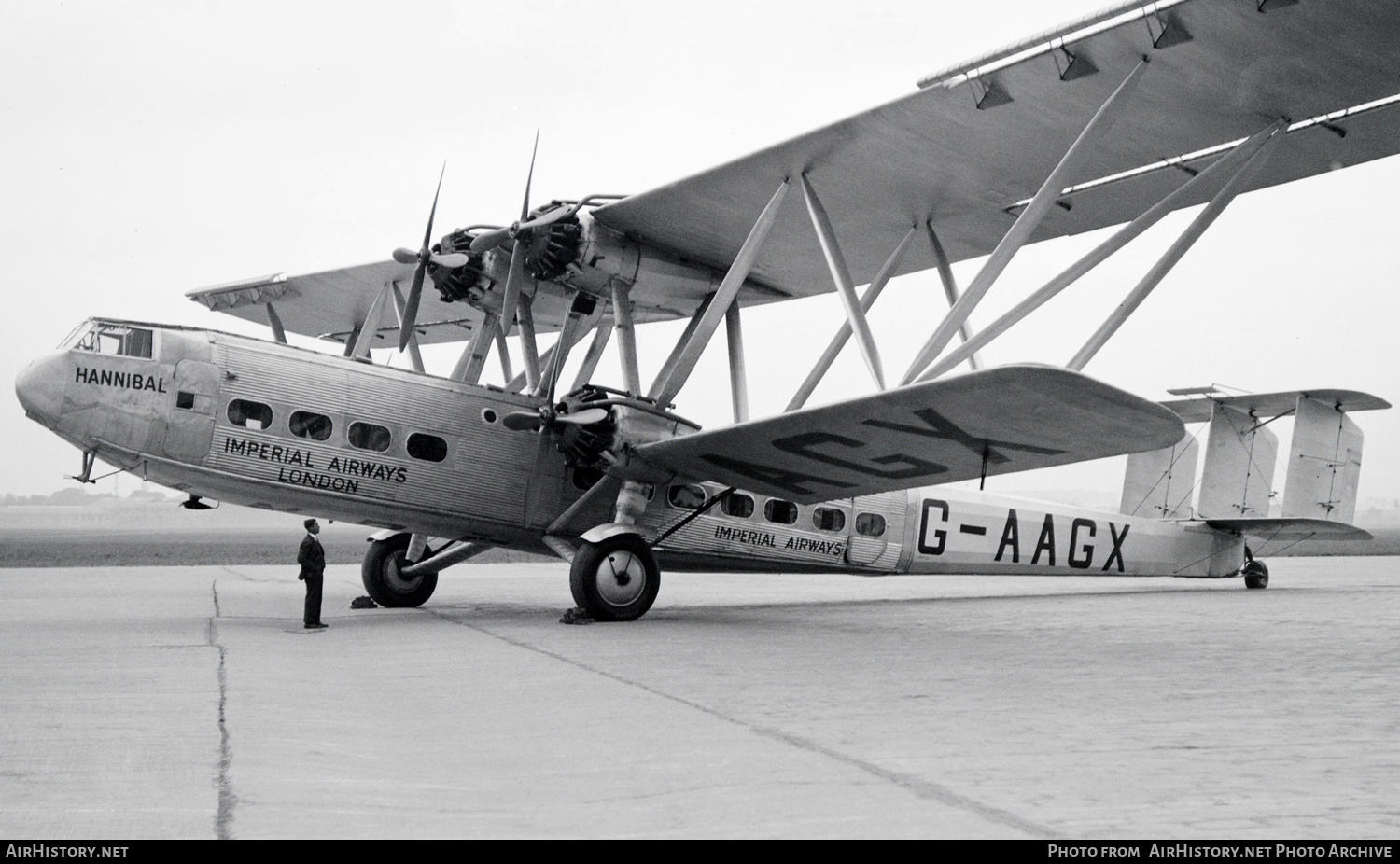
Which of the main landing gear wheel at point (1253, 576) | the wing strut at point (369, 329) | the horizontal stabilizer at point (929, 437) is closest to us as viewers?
the horizontal stabilizer at point (929, 437)

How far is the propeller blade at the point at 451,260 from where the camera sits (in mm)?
14422

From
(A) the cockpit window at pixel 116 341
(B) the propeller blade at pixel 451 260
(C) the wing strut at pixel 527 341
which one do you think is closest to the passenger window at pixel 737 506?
(C) the wing strut at pixel 527 341

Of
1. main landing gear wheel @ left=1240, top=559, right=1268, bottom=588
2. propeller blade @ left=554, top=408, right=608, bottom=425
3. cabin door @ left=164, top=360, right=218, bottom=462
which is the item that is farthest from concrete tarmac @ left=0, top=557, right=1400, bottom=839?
main landing gear wheel @ left=1240, top=559, right=1268, bottom=588

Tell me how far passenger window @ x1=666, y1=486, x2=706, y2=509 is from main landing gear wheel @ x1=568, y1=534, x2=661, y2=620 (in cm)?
103

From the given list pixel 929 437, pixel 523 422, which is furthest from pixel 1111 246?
pixel 523 422

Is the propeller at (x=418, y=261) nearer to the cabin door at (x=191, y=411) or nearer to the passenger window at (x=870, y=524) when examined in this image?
the cabin door at (x=191, y=411)

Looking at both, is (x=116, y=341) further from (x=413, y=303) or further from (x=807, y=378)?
(x=807, y=378)

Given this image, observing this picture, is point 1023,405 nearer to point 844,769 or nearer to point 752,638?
point 752,638

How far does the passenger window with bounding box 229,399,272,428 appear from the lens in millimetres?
11570

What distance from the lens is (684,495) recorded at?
13812 mm

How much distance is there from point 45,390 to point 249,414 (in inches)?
74.2

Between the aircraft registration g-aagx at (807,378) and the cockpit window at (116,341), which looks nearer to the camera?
the aircraft registration g-aagx at (807,378)

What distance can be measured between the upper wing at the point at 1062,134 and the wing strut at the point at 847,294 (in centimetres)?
63

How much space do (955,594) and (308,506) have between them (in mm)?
11449
